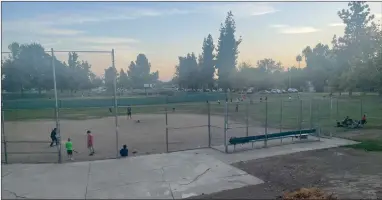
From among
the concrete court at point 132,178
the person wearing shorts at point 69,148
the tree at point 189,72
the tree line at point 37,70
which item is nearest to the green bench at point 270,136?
the concrete court at point 132,178

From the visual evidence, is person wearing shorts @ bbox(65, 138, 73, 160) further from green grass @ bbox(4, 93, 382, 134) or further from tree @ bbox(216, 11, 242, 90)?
tree @ bbox(216, 11, 242, 90)

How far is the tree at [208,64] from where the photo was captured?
293ft

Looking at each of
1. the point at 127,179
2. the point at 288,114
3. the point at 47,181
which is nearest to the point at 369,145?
the point at 127,179

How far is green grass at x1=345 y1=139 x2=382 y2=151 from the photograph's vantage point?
1577 cm

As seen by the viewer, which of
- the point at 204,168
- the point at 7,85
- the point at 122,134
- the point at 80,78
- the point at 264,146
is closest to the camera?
the point at 204,168

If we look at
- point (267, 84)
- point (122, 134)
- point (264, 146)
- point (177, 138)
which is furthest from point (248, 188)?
point (267, 84)

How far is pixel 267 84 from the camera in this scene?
282ft

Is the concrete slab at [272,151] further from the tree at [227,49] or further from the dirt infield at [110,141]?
the tree at [227,49]

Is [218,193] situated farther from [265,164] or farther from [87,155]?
[87,155]

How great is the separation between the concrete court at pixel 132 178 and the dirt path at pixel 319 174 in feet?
2.00

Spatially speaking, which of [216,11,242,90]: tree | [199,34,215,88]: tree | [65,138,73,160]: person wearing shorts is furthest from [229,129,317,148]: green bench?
[199,34,215,88]: tree

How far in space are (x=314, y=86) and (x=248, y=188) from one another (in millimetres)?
84388

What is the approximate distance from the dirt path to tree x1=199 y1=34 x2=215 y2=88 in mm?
74687

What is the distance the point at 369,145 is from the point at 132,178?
13.2 metres
